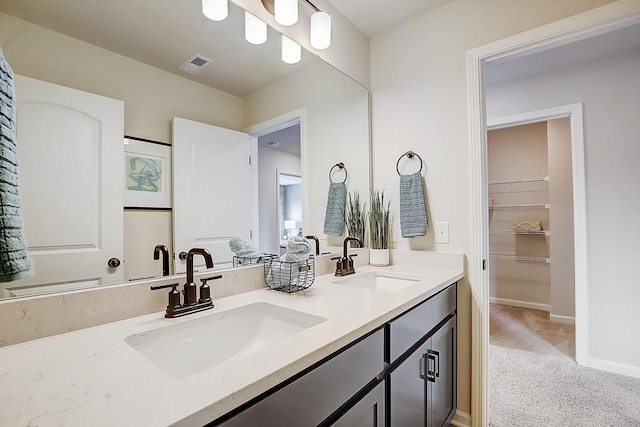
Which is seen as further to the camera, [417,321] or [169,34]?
[417,321]

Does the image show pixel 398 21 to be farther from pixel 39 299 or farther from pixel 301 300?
pixel 39 299

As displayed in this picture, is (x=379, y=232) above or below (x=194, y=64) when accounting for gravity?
below

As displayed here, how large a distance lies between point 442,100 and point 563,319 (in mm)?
3139

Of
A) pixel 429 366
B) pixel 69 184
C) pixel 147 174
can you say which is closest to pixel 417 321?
pixel 429 366

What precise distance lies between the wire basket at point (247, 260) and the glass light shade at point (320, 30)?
121cm

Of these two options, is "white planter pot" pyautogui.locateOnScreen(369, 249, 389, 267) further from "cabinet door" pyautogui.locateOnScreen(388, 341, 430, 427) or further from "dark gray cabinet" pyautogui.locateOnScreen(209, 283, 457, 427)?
"cabinet door" pyautogui.locateOnScreen(388, 341, 430, 427)

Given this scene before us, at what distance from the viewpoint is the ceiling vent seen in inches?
44.8

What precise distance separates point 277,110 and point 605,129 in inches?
105

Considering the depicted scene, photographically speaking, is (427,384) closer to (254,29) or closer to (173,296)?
(173,296)

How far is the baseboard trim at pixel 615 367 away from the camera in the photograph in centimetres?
223

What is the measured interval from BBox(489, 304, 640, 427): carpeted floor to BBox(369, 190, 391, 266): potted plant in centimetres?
112

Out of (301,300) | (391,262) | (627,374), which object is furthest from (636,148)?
(301,300)

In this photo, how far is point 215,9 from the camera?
1.22m

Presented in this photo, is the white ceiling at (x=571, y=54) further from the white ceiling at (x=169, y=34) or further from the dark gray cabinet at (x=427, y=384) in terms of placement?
the dark gray cabinet at (x=427, y=384)
